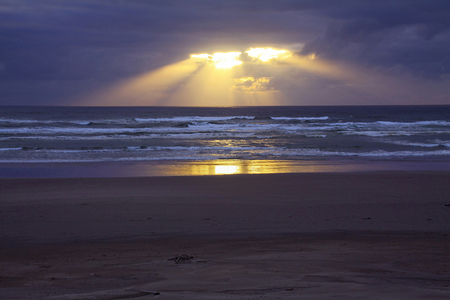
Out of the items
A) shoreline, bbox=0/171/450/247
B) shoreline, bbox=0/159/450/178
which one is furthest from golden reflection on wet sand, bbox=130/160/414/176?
shoreline, bbox=0/171/450/247

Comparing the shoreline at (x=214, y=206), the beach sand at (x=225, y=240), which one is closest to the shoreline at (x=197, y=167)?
the shoreline at (x=214, y=206)

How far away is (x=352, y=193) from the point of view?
8469mm

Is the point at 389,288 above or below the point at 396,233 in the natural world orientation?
above

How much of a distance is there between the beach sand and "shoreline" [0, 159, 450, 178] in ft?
6.42

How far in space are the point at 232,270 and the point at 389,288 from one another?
5.23 ft

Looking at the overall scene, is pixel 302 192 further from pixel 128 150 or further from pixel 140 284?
pixel 128 150

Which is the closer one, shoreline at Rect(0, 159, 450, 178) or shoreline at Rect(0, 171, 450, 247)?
shoreline at Rect(0, 171, 450, 247)

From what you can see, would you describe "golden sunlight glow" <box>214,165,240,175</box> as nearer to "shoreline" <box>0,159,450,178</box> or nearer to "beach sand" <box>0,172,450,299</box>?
"shoreline" <box>0,159,450,178</box>

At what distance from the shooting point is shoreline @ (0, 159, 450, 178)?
11805mm

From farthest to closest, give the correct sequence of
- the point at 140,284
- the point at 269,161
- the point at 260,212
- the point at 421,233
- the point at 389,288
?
the point at 269,161
the point at 260,212
the point at 421,233
the point at 140,284
the point at 389,288

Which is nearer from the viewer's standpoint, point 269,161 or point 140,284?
point 140,284

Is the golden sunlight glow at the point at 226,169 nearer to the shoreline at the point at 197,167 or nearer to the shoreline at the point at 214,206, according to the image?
the shoreline at the point at 197,167

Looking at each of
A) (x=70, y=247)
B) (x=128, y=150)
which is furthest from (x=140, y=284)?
(x=128, y=150)

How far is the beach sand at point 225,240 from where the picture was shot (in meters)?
3.15
